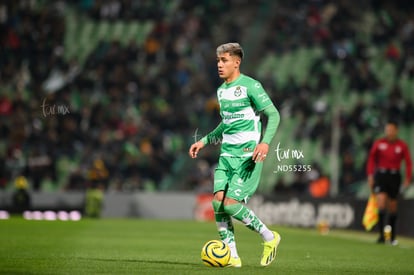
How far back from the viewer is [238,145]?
9461 mm

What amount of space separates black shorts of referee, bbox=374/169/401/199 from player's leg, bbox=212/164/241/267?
302 inches

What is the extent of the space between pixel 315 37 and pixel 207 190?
19.9 ft

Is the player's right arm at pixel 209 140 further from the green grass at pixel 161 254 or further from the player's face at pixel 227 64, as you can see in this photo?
the green grass at pixel 161 254

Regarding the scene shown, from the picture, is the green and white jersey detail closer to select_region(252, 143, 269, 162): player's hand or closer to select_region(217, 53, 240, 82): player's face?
select_region(217, 53, 240, 82): player's face

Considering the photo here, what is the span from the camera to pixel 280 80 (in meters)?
27.9

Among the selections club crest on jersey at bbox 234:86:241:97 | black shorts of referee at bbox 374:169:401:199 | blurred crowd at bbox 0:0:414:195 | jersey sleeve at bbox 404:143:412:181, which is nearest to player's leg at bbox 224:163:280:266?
club crest on jersey at bbox 234:86:241:97

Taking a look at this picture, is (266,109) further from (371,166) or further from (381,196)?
(381,196)

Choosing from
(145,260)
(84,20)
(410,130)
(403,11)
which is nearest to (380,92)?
(410,130)

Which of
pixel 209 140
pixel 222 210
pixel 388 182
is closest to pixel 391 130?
pixel 388 182

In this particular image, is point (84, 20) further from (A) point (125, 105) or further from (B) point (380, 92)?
(B) point (380, 92)

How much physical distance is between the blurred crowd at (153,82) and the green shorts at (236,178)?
598 inches

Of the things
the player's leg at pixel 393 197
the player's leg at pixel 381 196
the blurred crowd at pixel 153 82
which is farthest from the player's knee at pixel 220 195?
the blurred crowd at pixel 153 82

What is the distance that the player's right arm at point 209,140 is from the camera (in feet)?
31.9

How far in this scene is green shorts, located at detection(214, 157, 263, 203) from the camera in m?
9.33
